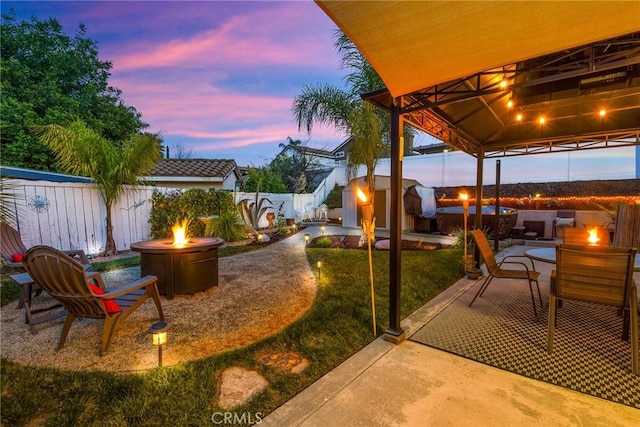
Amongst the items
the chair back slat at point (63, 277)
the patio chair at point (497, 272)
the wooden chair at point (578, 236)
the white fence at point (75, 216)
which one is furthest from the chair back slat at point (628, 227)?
the white fence at point (75, 216)

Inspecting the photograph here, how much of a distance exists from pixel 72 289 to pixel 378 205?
36.1 feet

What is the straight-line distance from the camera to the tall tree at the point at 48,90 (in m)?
9.26

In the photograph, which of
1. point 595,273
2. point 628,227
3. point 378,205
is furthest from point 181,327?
point 378,205

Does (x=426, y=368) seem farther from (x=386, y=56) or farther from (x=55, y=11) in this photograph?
(x=55, y=11)

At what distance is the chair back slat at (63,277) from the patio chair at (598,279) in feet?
14.6

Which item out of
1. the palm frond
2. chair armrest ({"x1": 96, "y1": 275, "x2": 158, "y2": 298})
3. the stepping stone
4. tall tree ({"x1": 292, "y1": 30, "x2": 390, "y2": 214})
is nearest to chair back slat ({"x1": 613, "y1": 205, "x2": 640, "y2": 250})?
tall tree ({"x1": 292, "y1": 30, "x2": 390, "y2": 214})

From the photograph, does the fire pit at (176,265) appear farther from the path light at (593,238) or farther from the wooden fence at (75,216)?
the path light at (593,238)

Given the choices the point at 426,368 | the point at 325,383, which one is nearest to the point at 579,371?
the point at 426,368

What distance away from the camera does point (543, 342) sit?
2980mm

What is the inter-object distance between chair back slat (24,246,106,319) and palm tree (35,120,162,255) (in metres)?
4.99

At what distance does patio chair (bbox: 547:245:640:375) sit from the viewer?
258 centimetres

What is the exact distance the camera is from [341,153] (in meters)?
25.2

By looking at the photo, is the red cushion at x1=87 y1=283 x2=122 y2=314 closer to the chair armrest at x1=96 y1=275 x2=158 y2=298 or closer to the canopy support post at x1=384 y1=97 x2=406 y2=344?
the chair armrest at x1=96 y1=275 x2=158 y2=298

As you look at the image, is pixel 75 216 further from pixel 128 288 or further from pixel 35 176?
pixel 128 288
